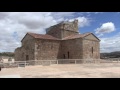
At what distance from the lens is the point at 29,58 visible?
970 inches

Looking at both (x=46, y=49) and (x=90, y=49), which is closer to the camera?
(x=46, y=49)

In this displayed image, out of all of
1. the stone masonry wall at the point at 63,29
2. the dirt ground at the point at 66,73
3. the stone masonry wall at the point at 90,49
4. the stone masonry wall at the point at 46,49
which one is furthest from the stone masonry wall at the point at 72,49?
Answer: the dirt ground at the point at 66,73

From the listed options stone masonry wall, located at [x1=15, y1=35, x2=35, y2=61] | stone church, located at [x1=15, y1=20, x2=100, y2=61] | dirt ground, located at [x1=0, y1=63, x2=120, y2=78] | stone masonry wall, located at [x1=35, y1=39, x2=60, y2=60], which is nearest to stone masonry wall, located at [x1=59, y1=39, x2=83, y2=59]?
stone church, located at [x1=15, y1=20, x2=100, y2=61]

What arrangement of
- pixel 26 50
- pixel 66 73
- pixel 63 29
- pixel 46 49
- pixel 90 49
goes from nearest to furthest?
pixel 66 73, pixel 26 50, pixel 46 49, pixel 90 49, pixel 63 29

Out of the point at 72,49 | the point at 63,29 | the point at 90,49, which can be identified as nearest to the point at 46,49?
the point at 72,49

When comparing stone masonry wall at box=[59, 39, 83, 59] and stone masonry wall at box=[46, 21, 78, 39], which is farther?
stone masonry wall at box=[46, 21, 78, 39]

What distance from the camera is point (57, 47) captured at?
27.2 m

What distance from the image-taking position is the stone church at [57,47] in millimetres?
24781

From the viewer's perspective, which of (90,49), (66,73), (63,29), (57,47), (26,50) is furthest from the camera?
(63,29)

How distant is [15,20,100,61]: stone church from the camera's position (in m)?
24.8

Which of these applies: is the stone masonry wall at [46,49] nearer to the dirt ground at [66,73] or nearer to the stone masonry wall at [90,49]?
the stone masonry wall at [90,49]

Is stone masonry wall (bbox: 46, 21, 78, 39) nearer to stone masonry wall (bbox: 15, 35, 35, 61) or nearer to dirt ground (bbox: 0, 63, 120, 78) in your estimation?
stone masonry wall (bbox: 15, 35, 35, 61)

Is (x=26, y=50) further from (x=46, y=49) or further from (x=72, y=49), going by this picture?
(x=72, y=49)
